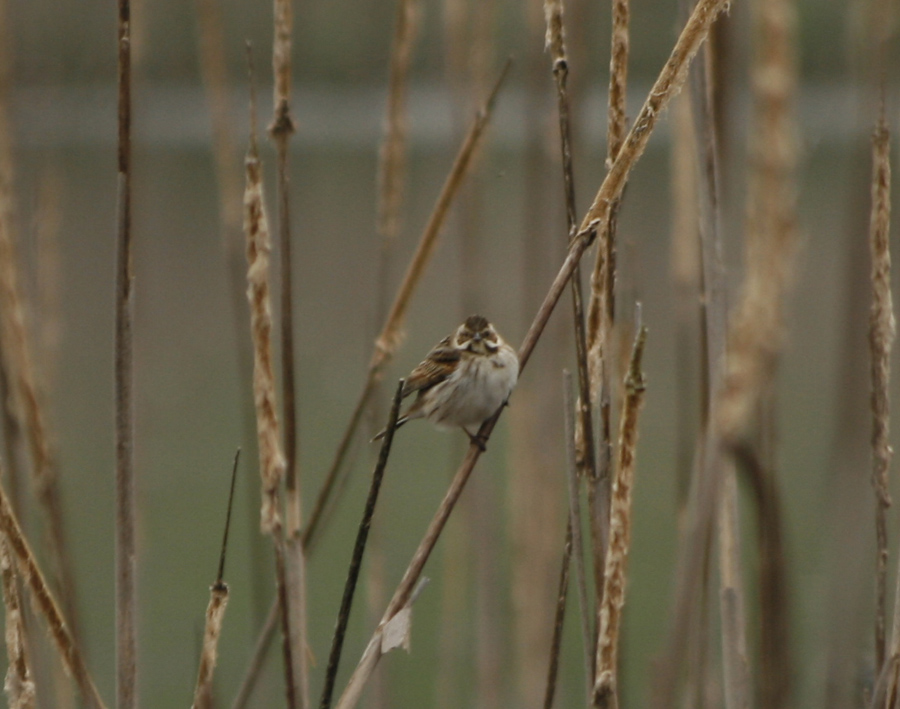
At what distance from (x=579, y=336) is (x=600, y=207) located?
17 centimetres

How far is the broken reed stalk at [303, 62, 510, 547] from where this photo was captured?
73.7 inches

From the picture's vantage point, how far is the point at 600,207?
151 centimetres

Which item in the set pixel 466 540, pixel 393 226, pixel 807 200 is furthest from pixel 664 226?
pixel 393 226

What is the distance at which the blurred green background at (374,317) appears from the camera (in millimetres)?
2264

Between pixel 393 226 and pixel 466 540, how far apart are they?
38.6 inches

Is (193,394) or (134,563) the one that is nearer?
(134,563)

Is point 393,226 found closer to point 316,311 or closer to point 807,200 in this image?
point 316,311

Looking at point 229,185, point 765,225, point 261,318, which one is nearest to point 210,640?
point 261,318

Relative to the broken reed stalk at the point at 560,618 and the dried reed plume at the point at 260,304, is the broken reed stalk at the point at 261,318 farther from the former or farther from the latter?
the broken reed stalk at the point at 560,618

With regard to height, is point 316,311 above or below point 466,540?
above

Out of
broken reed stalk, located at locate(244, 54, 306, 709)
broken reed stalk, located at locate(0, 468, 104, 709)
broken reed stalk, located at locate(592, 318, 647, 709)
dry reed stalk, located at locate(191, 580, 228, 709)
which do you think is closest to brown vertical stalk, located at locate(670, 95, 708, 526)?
broken reed stalk, located at locate(592, 318, 647, 709)

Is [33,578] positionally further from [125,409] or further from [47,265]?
[47,265]

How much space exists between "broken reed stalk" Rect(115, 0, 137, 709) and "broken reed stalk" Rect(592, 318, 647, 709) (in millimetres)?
599

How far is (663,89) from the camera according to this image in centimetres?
141
